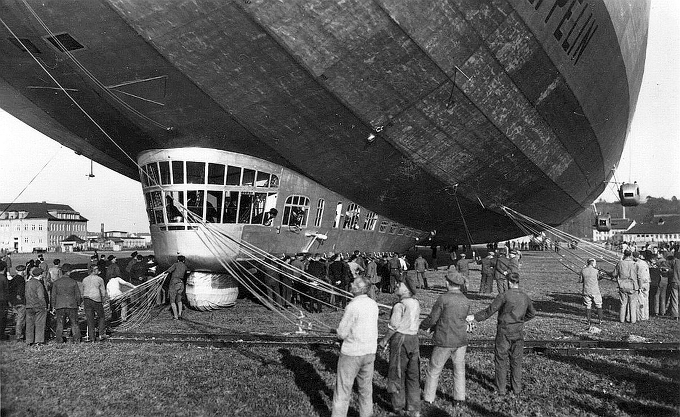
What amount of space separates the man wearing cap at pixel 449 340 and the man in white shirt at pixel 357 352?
1122 mm

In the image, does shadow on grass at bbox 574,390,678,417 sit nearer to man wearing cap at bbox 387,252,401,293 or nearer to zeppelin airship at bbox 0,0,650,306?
zeppelin airship at bbox 0,0,650,306

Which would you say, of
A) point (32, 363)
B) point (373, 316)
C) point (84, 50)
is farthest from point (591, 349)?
point (84, 50)

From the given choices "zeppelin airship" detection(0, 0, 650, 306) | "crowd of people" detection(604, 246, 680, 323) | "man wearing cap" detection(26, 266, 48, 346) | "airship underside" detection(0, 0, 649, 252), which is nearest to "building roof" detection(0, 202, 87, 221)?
"airship underside" detection(0, 0, 649, 252)

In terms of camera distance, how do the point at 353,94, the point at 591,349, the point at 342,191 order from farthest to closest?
the point at 342,191
the point at 353,94
the point at 591,349

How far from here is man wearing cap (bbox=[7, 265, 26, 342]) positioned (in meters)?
10.7

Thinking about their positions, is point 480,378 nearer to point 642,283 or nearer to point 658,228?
point 642,283

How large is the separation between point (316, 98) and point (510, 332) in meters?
8.42

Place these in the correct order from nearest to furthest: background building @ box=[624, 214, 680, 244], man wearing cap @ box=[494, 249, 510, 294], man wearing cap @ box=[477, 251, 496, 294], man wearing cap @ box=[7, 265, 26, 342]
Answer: man wearing cap @ box=[7, 265, 26, 342] < man wearing cap @ box=[494, 249, 510, 294] < man wearing cap @ box=[477, 251, 496, 294] < background building @ box=[624, 214, 680, 244]

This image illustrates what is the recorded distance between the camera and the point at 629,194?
66.9 ft

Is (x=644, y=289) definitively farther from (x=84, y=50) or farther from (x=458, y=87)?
(x=84, y=50)

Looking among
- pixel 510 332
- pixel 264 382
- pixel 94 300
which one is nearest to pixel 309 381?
pixel 264 382

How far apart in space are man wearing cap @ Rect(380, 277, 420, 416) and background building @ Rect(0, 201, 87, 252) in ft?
277

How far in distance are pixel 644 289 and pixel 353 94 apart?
28.9 ft

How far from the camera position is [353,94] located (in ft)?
43.5
